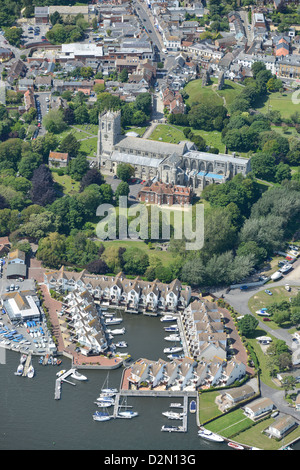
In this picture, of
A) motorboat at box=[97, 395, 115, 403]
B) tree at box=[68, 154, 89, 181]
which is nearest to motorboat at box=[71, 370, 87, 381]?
motorboat at box=[97, 395, 115, 403]

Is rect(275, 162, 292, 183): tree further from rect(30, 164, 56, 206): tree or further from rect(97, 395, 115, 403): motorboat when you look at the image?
rect(97, 395, 115, 403): motorboat

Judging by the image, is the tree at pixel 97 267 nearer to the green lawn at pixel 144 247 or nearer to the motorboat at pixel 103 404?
the green lawn at pixel 144 247

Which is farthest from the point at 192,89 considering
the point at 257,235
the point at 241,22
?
the point at 257,235

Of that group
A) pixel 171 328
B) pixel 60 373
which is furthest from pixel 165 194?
pixel 60 373

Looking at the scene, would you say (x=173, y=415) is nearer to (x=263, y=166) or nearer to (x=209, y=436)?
(x=209, y=436)

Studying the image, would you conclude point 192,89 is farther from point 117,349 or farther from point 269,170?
point 117,349
